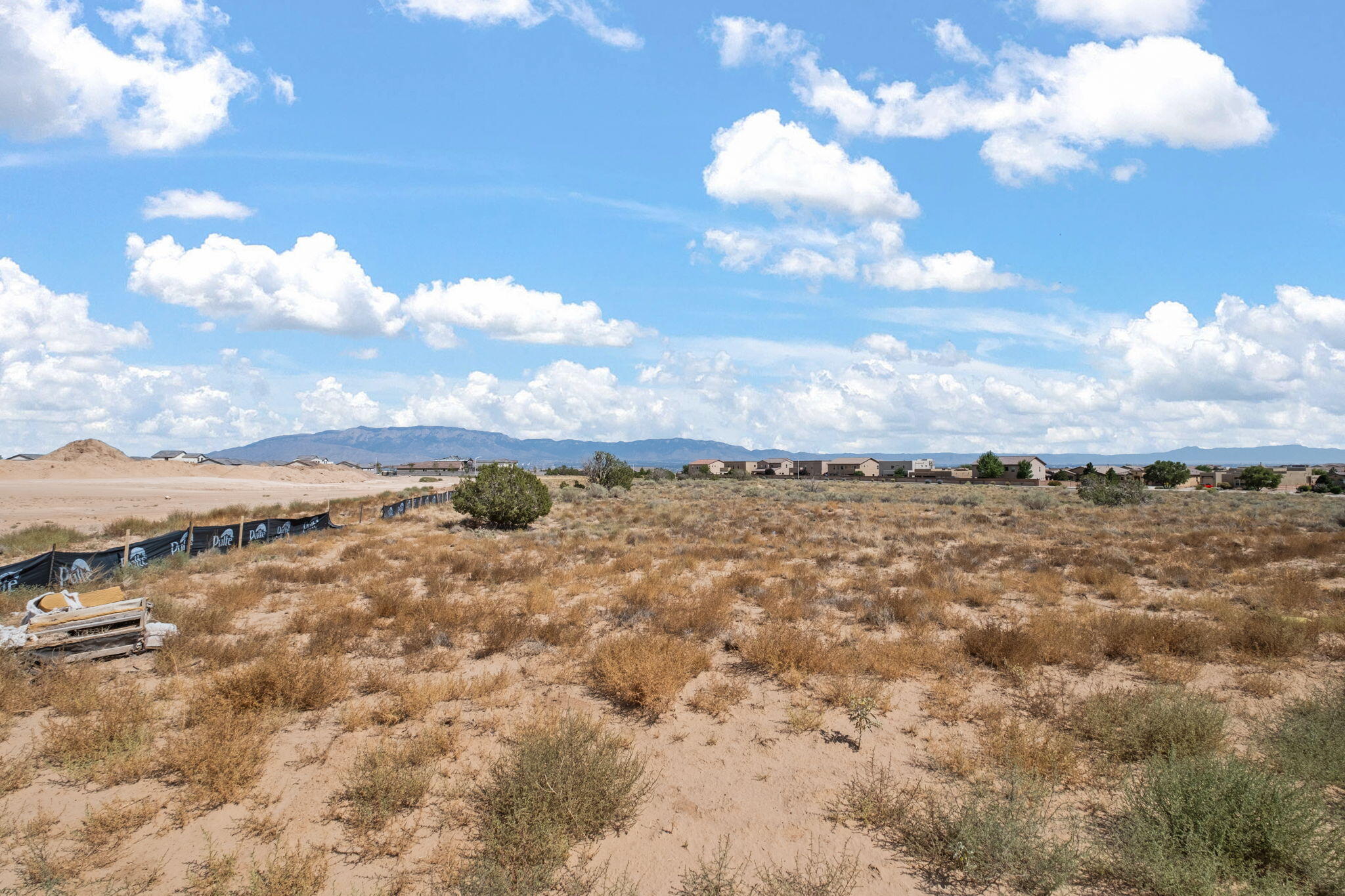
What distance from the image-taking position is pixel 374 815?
20.1 ft

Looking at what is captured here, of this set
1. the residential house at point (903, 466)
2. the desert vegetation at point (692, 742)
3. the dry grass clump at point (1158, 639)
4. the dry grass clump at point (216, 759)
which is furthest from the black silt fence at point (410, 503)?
the residential house at point (903, 466)

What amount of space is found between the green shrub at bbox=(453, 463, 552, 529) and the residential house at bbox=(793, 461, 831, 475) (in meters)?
114

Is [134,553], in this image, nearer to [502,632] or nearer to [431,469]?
[502,632]

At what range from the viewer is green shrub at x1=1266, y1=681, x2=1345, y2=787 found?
6410 mm

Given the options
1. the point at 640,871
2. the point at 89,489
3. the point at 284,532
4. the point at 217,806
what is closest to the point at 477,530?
the point at 284,532

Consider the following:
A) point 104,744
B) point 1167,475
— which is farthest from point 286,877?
point 1167,475

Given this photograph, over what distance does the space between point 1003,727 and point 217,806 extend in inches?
325

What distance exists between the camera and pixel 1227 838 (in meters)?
5.34

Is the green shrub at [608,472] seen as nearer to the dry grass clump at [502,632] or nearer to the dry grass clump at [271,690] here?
the dry grass clump at [502,632]

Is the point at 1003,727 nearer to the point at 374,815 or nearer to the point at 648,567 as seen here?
the point at 374,815

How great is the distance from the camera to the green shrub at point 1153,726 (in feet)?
23.4

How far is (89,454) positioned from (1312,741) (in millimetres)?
119046

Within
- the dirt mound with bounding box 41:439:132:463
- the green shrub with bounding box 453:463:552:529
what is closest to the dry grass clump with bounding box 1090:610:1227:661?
the green shrub with bounding box 453:463:552:529

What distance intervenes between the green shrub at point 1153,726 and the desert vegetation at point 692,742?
0.04 meters
